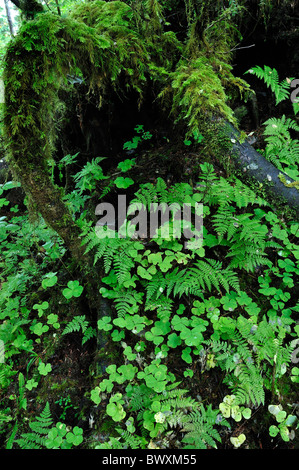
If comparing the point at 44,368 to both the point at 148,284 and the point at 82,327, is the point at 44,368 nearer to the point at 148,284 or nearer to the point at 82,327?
the point at 82,327

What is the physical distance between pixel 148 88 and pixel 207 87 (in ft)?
3.08

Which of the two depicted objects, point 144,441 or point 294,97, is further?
point 294,97

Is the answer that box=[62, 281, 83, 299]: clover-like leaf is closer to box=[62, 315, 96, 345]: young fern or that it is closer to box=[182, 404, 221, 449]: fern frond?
box=[62, 315, 96, 345]: young fern

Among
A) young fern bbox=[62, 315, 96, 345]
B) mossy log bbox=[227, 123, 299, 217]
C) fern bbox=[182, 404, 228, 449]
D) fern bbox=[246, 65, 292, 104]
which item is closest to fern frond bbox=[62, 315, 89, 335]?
young fern bbox=[62, 315, 96, 345]

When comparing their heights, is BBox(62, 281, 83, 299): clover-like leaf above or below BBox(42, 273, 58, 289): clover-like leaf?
below

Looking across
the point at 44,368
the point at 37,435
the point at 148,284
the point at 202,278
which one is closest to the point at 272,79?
the point at 202,278

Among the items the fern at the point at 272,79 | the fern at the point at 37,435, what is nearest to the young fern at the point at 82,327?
the fern at the point at 37,435

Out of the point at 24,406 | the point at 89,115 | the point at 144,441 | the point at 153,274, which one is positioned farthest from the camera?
the point at 89,115

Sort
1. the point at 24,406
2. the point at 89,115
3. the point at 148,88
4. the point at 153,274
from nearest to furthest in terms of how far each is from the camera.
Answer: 1. the point at 24,406
2. the point at 153,274
3. the point at 148,88
4. the point at 89,115

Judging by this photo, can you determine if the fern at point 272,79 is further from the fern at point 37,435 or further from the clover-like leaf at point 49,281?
the fern at point 37,435

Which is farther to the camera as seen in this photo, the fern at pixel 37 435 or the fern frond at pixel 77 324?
the fern frond at pixel 77 324

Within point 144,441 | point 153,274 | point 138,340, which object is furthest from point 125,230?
point 144,441

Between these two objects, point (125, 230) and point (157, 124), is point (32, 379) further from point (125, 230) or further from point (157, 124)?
point (157, 124)

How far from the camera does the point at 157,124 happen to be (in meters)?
4.12
